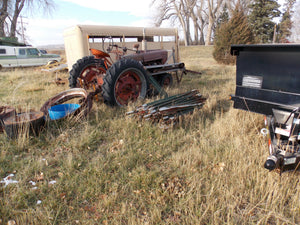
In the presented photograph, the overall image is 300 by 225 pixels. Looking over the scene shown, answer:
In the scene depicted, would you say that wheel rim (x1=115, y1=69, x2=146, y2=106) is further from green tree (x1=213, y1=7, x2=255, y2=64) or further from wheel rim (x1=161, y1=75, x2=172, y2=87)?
green tree (x1=213, y1=7, x2=255, y2=64)

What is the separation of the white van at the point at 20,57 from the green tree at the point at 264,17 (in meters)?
22.2

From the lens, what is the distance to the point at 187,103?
4.13 metres

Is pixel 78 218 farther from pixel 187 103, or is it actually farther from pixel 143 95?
pixel 143 95

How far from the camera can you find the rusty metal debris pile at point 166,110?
3.50 metres

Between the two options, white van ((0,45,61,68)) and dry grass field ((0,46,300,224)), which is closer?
dry grass field ((0,46,300,224))

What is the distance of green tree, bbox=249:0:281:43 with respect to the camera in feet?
72.9

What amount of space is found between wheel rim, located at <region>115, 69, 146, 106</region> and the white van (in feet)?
31.1

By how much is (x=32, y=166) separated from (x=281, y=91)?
361 cm

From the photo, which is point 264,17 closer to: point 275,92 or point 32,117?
point 275,92

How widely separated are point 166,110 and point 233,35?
41.4ft

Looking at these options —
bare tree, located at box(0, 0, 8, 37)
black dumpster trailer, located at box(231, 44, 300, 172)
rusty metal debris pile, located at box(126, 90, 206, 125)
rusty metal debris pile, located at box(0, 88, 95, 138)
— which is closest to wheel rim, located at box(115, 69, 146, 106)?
rusty metal debris pile, located at box(0, 88, 95, 138)

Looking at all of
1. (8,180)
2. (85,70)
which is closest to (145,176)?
(8,180)

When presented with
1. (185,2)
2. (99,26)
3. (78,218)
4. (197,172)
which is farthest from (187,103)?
(185,2)

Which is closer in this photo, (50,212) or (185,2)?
(50,212)
